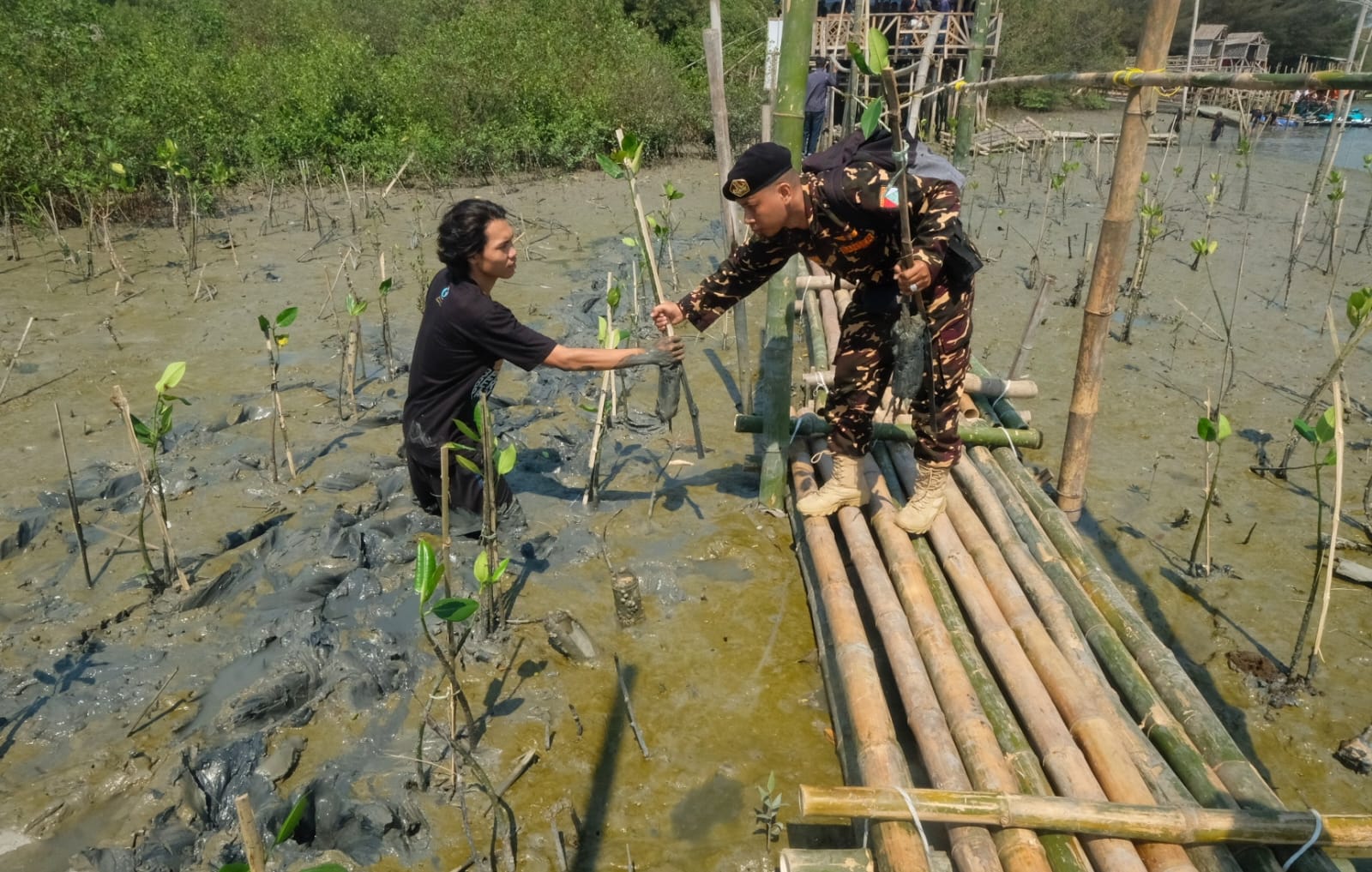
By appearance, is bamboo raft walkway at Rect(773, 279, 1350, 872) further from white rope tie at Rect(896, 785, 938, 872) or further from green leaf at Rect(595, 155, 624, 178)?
green leaf at Rect(595, 155, 624, 178)

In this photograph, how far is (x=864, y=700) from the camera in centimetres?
266

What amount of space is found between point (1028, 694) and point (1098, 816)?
0.55m

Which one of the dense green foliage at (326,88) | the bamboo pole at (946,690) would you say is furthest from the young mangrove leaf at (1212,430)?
the dense green foliage at (326,88)

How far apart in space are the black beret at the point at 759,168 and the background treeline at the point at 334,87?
7.14 metres

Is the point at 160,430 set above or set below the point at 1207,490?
above

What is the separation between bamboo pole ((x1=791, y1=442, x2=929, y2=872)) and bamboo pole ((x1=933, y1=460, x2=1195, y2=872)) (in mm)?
467

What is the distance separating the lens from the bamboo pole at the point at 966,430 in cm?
418

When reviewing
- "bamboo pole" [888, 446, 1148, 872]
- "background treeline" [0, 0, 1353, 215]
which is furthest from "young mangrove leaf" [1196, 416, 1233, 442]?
"background treeline" [0, 0, 1353, 215]

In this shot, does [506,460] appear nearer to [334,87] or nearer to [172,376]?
[172,376]

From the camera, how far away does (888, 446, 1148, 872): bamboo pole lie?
2148 mm

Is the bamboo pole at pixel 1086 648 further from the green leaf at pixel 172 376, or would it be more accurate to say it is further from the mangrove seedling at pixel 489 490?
the green leaf at pixel 172 376

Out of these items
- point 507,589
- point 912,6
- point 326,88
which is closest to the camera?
point 507,589

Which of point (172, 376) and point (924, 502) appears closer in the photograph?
point (172, 376)

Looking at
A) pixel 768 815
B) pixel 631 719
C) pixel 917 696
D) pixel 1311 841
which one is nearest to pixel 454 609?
pixel 631 719
